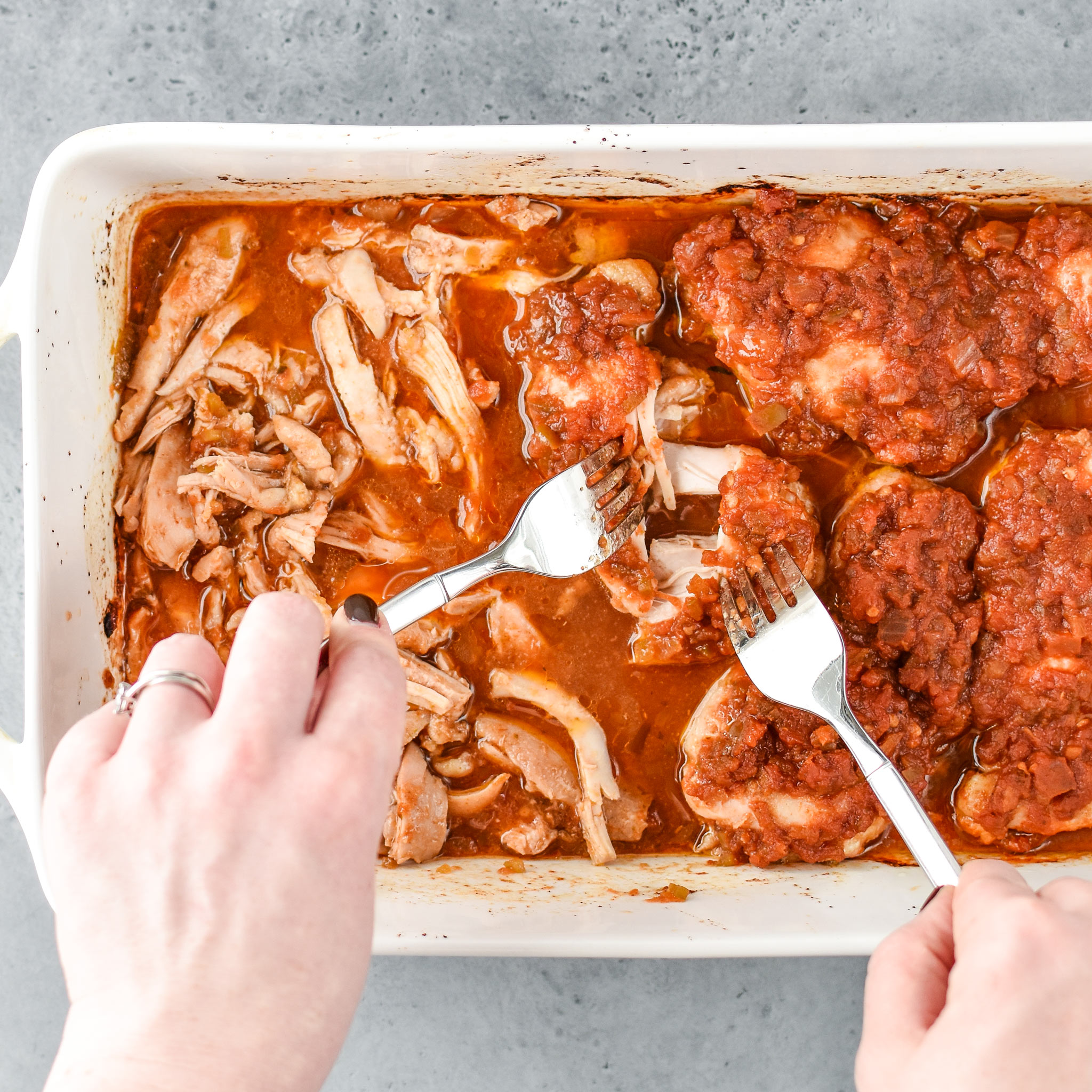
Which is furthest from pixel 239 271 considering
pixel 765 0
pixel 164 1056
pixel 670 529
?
pixel 164 1056

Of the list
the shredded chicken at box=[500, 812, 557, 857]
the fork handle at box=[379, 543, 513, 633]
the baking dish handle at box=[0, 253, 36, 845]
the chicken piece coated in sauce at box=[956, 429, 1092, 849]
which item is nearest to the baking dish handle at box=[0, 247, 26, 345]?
the baking dish handle at box=[0, 253, 36, 845]

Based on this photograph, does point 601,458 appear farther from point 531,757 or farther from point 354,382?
point 531,757

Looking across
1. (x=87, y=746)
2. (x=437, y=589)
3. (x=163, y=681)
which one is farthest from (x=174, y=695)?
(x=437, y=589)

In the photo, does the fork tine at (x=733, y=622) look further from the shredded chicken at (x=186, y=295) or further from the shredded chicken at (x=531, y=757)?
the shredded chicken at (x=186, y=295)

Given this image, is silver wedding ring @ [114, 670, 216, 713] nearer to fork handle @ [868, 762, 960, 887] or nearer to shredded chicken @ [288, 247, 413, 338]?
shredded chicken @ [288, 247, 413, 338]

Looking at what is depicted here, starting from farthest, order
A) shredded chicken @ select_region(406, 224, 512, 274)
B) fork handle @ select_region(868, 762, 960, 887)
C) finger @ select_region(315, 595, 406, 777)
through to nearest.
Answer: shredded chicken @ select_region(406, 224, 512, 274), fork handle @ select_region(868, 762, 960, 887), finger @ select_region(315, 595, 406, 777)

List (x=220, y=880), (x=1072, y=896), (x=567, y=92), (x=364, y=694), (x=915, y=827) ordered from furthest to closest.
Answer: (x=567, y=92)
(x=915, y=827)
(x=1072, y=896)
(x=364, y=694)
(x=220, y=880)
